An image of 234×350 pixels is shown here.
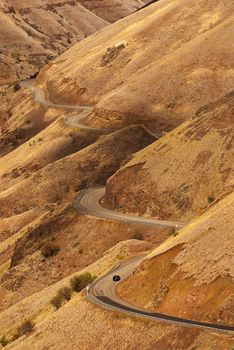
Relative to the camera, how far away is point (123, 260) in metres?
49.4

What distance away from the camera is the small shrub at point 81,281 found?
47.5m

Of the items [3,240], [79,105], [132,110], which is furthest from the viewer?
[79,105]

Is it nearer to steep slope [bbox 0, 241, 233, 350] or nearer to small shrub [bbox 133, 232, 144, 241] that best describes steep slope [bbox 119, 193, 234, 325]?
steep slope [bbox 0, 241, 233, 350]

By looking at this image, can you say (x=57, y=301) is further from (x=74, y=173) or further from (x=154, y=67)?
(x=154, y=67)

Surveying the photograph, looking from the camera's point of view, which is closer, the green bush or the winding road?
the winding road

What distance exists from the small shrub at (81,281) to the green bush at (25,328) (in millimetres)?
3334

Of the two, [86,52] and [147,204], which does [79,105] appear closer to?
[86,52]

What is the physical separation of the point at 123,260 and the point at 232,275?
1399 cm

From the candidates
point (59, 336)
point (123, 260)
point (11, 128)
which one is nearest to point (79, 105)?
point (11, 128)

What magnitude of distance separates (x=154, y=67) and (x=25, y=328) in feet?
214

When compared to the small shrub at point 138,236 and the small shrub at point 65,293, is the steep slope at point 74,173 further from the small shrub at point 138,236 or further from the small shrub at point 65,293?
the small shrub at point 65,293

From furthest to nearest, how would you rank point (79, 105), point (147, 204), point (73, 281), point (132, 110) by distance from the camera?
point (79, 105)
point (132, 110)
point (147, 204)
point (73, 281)

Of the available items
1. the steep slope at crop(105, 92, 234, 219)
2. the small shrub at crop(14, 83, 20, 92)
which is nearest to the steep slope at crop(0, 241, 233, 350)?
the steep slope at crop(105, 92, 234, 219)

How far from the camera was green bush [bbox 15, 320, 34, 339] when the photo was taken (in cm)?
4316
